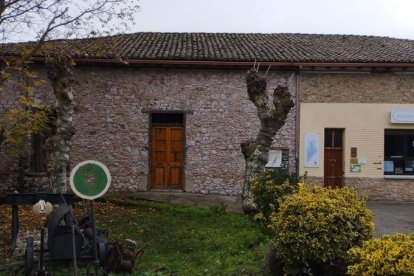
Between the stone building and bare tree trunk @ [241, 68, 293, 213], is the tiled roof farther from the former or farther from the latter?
bare tree trunk @ [241, 68, 293, 213]

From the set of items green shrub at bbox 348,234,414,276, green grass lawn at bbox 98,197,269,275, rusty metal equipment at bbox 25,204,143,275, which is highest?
green shrub at bbox 348,234,414,276

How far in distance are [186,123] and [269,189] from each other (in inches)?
300

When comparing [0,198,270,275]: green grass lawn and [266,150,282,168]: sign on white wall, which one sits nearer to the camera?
[0,198,270,275]: green grass lawn

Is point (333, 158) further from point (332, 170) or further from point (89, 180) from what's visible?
point (89, 180)

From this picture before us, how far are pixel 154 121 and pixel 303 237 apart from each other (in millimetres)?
11598

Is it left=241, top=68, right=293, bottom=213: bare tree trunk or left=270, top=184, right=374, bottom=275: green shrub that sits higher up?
left=241, top=68, right=293, bottom=213: bare tree trunk

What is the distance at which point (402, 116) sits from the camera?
16.5m

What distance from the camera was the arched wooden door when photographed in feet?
55.0

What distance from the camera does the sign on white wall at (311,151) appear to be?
16531 millimetres

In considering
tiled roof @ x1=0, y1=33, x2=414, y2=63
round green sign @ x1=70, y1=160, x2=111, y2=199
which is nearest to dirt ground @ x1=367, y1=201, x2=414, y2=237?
A: tiled roof @ x1=0, y1=33, x2=414, y2=63

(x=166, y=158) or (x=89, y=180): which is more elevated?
(x=166, y=158)

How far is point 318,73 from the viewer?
16562 millimetres

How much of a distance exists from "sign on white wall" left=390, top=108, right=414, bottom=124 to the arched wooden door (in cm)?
727

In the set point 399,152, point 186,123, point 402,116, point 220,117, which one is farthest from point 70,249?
point 399,152
